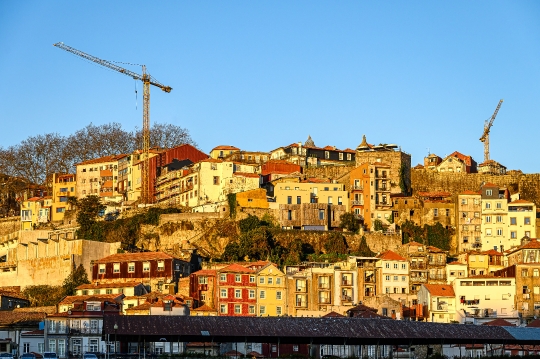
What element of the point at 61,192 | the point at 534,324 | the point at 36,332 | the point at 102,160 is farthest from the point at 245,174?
the point at 36,332

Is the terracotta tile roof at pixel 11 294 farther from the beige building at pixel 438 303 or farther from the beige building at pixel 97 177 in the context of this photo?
the beige building at pixel 438 303

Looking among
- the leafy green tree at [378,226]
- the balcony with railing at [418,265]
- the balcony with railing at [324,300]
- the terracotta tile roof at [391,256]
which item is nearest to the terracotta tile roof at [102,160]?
the leafy green tree at [378,226]

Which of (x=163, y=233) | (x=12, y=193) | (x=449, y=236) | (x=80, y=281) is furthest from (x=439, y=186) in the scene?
(x=12, y=193)

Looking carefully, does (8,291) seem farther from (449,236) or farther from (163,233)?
(449,236)

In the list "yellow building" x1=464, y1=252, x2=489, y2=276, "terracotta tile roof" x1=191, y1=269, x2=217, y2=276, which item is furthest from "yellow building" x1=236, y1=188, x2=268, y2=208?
"yellow building" x1=464, y1=252, x2=489, y2=276

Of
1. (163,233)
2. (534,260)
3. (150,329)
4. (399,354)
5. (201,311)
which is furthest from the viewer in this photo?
(163,233)

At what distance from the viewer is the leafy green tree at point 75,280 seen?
8838 cm

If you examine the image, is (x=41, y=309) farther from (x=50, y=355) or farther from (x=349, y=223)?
(x=349, y=223)

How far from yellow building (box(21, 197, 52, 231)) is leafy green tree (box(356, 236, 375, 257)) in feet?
98.7

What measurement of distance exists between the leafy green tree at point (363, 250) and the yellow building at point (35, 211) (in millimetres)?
30076

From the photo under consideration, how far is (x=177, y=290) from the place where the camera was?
285 feet

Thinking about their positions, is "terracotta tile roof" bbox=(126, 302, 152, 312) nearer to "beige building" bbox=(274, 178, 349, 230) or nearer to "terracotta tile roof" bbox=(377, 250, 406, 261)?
"beige building" bbox=(274, 178, 349, 230)

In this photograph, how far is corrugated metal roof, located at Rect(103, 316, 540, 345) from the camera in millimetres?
66500

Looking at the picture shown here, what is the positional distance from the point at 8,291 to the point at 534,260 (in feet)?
129
